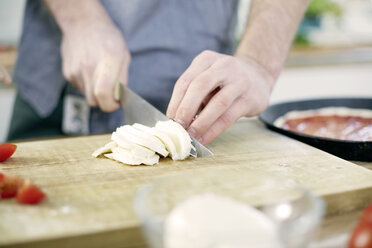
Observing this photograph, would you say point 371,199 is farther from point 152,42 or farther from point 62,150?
point 152,42

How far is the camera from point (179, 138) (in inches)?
38.6

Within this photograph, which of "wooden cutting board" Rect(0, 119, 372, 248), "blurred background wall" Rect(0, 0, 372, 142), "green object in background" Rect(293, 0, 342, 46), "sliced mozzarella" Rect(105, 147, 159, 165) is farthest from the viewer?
"green object in background" Rect(293, 0, 342, 46)

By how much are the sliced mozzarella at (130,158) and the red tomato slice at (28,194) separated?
0.77ft

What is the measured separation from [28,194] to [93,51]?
0.69 meters

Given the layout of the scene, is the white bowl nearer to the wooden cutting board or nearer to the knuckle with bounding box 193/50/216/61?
the wooden cutting board

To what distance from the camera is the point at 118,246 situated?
0.66 meters

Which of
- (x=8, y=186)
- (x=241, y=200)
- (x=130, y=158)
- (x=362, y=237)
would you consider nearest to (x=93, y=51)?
(x=130, y=158)

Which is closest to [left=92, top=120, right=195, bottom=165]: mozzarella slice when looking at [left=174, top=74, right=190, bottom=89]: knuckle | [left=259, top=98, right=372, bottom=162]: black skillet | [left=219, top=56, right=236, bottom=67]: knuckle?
[left=174, top=74, right=190, bottom=89]: knuckle

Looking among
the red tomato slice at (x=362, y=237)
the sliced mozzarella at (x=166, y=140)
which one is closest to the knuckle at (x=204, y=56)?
the sliced mozzarella at (x=166, y=140)

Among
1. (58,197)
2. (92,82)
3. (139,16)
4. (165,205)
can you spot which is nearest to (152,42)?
(139,16)

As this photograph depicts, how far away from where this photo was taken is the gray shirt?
1.49 metres

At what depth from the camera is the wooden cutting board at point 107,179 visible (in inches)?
25.9

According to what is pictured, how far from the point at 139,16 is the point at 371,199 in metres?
0.96

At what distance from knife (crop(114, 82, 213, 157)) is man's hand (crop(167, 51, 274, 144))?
0.05 metres
